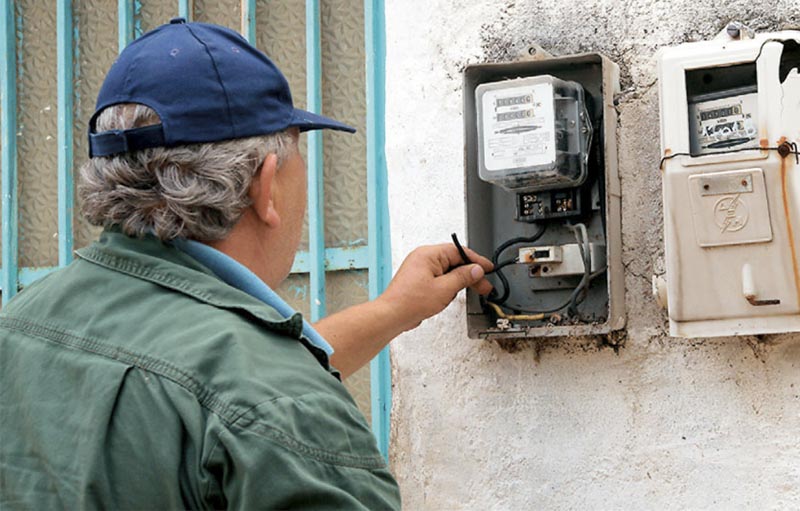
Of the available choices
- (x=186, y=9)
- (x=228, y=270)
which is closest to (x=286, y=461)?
(x=228, y=270)

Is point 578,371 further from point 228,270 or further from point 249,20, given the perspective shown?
point 249,20

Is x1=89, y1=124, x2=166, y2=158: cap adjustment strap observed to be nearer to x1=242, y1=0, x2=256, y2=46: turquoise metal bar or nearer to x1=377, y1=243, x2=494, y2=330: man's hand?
x1=377, y1=243, x2=494, y2=330: man's hand

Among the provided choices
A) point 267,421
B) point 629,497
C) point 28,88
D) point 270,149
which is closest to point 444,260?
point 629,497

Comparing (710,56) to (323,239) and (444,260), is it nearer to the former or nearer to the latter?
(444,260)

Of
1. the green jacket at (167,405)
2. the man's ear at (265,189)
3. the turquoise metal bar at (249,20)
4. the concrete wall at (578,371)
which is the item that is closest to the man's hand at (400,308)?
the concrete wall at (578,371)

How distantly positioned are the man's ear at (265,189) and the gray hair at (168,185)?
0.02 metres

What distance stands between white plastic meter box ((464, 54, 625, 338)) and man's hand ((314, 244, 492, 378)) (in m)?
0.08

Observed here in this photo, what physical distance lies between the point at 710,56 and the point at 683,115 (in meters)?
0.10

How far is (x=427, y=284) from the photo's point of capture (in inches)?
84.7

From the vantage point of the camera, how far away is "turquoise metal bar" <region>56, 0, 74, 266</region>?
2912 mm

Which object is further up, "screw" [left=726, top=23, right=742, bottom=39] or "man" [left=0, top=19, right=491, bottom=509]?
"screw" [left=726, top=23, right=742, bottom=39]

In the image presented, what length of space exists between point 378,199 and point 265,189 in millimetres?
928

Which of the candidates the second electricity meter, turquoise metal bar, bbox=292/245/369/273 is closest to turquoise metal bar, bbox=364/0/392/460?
turquoise metal bar, bbox=292/245/369/273

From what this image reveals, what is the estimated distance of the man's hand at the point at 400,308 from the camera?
2.11 meters
